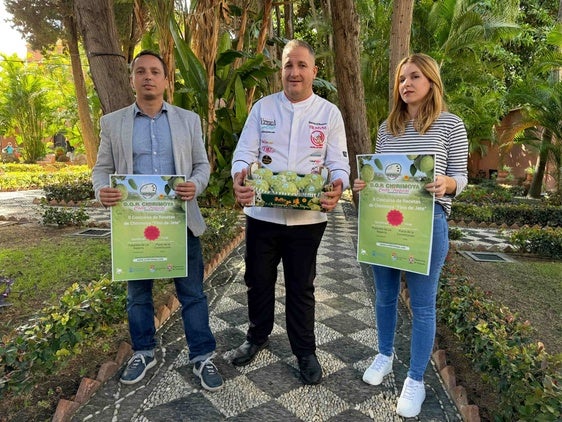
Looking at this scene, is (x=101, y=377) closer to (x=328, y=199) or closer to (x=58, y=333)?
(x=58, y=333)

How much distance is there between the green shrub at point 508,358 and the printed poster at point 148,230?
165 cm

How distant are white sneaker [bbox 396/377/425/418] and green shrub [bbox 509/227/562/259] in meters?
4.56

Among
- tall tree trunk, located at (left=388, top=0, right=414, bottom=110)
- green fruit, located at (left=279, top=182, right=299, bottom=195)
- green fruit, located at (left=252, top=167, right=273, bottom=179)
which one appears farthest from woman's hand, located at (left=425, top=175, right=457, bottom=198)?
tall tree trunk, located at (left=388, top=0, right=414, bottom=110)

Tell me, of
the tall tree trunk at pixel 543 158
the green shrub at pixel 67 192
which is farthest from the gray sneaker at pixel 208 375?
the tall tree trunk at pixel 543 158

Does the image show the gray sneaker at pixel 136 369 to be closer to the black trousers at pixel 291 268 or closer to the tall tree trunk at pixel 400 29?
the black trousers at pixel 291 268

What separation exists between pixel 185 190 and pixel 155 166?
9.8 inches

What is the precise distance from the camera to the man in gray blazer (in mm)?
2199

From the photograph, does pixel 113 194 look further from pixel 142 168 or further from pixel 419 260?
Answer: pixel 419 260

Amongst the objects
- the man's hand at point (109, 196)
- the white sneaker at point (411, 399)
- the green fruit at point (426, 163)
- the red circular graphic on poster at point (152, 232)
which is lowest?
the white sneaker at point (411, 399)

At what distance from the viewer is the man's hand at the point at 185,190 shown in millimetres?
2176

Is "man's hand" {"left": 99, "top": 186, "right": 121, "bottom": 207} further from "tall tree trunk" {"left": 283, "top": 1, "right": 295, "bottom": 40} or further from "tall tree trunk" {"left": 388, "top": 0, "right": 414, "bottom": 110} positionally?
"tall tree trunk" {"left": 283, "top": 1, "right": 295, "bottom": 40}

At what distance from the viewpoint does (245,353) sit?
2.63 m

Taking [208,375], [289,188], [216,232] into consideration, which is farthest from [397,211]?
[216,232]

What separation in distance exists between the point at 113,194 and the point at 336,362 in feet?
5.57
